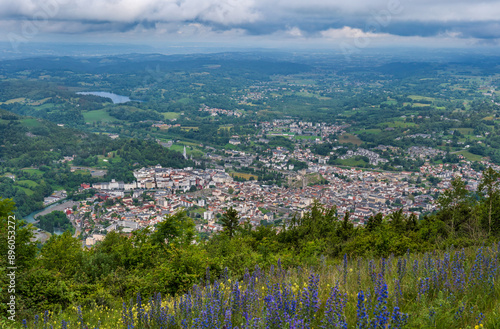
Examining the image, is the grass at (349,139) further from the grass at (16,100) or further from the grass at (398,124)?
the grass at (16,100)

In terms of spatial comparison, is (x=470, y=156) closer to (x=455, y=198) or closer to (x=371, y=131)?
(x=371, y=131)

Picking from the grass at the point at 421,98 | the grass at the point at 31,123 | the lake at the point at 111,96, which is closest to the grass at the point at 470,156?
the grass at the point at 421,98

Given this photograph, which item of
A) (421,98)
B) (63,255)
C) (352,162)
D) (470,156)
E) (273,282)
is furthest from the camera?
(421,98)

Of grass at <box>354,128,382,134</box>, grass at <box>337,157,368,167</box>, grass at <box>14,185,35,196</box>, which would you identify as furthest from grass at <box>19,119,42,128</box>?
grass at <box>354,128,382,134</box>

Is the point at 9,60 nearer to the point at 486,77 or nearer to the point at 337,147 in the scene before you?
the point at 337,147

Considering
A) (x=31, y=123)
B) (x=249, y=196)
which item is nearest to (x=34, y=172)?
(x=31, y=123)

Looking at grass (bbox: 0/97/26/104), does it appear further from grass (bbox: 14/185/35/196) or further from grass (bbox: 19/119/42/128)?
grass (bbox: 14/185/35/196)
